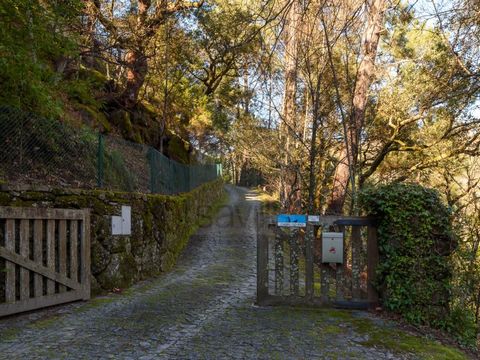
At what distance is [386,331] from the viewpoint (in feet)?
17.5

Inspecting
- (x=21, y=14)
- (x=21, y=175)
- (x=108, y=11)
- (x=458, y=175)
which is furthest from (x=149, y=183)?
(x=458, y=175)

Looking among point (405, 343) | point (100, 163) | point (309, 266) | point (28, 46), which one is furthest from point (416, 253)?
point (28, 46)

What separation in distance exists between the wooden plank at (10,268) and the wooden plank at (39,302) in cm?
10

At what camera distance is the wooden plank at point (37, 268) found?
5.48 metres

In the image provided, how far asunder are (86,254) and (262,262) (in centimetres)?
287

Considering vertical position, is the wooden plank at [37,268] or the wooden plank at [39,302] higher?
the wooden plank at [37,268]

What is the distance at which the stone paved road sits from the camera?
14.5ft

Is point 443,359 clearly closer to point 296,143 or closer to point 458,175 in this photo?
point 296,143

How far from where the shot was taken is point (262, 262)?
20.8 ft

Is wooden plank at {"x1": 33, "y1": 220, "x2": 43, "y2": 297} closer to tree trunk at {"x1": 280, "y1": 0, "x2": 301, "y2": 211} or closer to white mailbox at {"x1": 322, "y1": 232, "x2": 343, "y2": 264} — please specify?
white mailbox at {"x1": 322, "y1": 232, "x2": 343, "y2": 264}

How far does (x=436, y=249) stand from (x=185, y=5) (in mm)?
11897

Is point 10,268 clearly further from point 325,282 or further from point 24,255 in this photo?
point 325,282

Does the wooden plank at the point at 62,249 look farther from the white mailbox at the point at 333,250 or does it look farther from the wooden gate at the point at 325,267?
the white mailbox at the point at 333,250

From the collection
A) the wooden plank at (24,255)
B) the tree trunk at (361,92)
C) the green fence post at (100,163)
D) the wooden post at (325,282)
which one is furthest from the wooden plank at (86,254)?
the tree trunk at (361,92)
